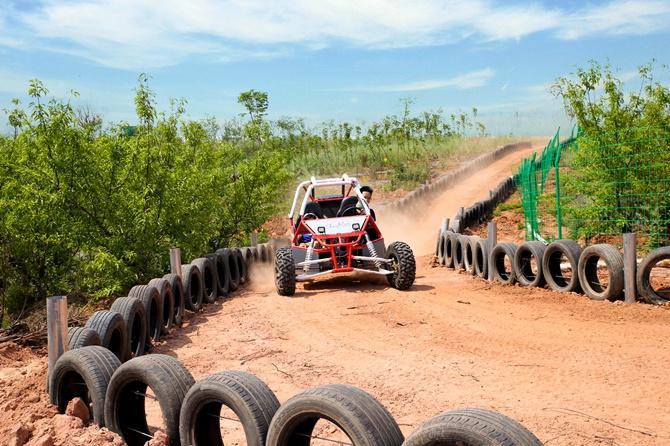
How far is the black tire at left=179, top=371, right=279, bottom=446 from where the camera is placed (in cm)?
457

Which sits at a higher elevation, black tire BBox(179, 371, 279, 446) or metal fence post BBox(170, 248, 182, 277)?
metal fence post BBox(170, 248, 182, 277)

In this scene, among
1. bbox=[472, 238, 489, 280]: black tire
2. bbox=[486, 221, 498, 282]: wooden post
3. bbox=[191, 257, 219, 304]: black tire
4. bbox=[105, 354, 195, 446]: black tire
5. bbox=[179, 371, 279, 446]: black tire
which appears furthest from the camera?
bbox=[472, 238, 489, 280]: black tire

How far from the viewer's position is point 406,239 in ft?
71.7

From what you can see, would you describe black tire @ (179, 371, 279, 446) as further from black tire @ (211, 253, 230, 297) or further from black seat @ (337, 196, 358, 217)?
black seat @ (337, 196, 358, 217)

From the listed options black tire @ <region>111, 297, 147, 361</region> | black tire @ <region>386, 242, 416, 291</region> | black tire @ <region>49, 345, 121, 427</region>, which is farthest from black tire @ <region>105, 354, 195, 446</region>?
black tire @ <region>386, 242, 416, 291</region>

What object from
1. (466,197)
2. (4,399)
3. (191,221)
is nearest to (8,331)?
(4,399)

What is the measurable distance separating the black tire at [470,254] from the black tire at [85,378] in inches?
349

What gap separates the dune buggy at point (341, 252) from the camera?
1164 cm

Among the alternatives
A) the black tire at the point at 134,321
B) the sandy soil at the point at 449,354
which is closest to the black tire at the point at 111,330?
the black tire at the point at 134,321

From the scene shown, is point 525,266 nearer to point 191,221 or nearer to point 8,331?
point 191,221

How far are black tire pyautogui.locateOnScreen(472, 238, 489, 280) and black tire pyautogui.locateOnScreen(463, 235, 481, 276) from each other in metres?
0.05

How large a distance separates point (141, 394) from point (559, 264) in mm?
8279

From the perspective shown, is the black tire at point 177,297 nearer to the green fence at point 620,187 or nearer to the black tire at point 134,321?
the black tire at point 134,321

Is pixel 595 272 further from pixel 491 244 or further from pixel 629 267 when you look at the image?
pixel 491 244
